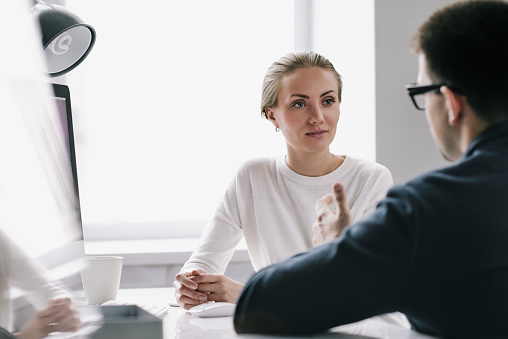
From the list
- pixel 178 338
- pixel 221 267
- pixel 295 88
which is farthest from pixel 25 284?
pixel 295 88

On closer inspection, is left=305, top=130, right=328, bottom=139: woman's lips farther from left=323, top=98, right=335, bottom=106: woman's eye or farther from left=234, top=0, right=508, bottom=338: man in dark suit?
left=234, top=0, right=508, bottom=338: man in dark suit

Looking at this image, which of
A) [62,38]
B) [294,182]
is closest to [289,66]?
[294,182]

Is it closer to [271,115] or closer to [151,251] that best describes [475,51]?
[271,115]

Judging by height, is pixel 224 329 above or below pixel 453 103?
below

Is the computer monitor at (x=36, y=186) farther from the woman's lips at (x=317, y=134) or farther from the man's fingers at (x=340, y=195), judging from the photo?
the woman's lips at (x=317, y=134)

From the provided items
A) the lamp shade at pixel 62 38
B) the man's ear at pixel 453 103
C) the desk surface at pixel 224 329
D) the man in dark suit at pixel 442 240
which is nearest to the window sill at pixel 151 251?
the desk surface at pixel 224 329

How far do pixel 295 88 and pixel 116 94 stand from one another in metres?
1.11

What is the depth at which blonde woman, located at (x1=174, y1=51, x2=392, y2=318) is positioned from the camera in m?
1.77

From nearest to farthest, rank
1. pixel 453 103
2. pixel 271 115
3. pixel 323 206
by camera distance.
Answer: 1. pixel 453 103
2. pixel 323 206
3. pixel 271 115

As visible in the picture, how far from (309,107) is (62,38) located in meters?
0.77

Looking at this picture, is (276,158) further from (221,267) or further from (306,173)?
(221,267)

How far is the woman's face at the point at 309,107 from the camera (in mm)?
1769

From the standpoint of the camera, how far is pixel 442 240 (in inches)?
26.4

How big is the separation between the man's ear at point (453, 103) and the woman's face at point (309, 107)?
0.96 meters
